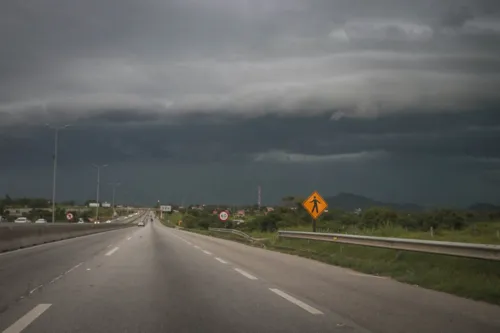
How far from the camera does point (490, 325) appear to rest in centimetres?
1013

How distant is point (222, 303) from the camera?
1237 centimetres

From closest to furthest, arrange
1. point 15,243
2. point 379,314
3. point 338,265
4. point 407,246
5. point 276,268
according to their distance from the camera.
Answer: point 379,314
point 407,246
point 276,268
point 338,265
point 15,243

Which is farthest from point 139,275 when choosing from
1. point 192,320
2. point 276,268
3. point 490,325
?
point 490,325

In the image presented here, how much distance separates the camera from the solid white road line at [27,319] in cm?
937

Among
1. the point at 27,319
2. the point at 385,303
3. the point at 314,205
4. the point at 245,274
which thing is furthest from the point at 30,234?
the point at 385,303

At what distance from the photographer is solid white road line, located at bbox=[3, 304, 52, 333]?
9370mm

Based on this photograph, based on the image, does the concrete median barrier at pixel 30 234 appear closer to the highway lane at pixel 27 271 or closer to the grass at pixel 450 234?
the highway lane at pixel 27 271

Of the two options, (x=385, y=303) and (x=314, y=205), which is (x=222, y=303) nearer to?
(x=385, y=303)

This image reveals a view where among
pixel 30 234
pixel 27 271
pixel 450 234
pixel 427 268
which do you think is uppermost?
pixel 450 234

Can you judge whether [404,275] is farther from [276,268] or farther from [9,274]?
[9,274]

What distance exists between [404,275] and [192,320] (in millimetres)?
9225

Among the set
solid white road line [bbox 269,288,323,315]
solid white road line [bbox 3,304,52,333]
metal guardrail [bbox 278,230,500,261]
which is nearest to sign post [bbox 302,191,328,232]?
metal guardrail [bbox 278,230,500,261]

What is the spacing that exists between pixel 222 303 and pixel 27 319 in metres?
3.81

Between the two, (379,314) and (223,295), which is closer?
(379,314)
